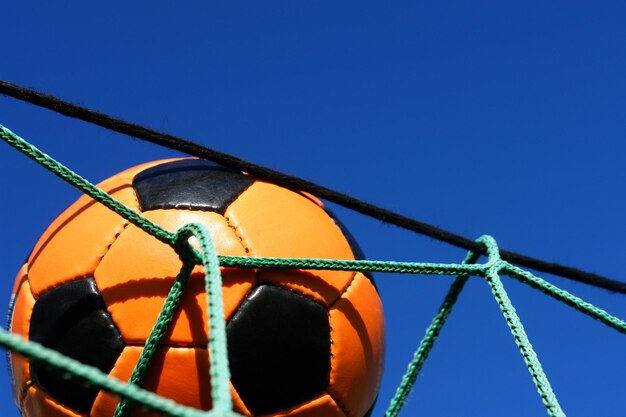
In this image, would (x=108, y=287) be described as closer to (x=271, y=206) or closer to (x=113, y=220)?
(x=113, y=220)

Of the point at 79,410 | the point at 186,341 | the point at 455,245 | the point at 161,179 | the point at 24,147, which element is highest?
the point at 455,245

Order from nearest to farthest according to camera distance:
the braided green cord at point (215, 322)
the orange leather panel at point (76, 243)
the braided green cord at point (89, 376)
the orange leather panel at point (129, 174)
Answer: the braided green cord at point (89, 376), the braided green cord at point (215, 322), the orange leather panel at point (76, 243), the orange leather panel at point (129, 174)

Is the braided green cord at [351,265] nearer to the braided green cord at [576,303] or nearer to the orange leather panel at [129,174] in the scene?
the braided green cord at [576,303]

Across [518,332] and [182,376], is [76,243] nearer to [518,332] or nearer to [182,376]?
[182,376]

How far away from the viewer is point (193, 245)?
2740 mm

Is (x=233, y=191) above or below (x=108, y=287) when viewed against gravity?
above

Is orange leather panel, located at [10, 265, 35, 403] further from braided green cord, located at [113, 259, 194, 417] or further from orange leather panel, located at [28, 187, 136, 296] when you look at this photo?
braided green cord, located at [113, 259, 194, 417]

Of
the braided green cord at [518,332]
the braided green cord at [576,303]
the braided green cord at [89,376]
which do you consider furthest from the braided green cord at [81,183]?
the braided green cord at [576,303]

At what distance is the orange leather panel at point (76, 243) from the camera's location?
9.08 ft

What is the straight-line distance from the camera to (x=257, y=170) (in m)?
3.04

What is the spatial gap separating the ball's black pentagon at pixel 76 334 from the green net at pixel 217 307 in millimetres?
137

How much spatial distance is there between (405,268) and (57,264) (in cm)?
108

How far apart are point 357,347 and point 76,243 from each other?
0.91m

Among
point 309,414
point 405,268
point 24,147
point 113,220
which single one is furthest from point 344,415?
point 24,147
